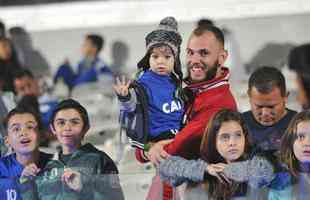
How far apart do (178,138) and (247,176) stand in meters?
0.27

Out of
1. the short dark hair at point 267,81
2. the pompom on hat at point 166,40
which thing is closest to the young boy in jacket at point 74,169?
the pompom on hat at point 166,40

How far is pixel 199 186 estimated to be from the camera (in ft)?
11.0

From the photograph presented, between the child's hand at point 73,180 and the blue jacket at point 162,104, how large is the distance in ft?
0.94

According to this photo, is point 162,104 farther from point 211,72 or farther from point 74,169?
point 74,169

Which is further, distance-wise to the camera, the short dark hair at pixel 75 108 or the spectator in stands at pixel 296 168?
the short dark hair at pixel 75 108

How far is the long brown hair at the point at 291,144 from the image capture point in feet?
10.9

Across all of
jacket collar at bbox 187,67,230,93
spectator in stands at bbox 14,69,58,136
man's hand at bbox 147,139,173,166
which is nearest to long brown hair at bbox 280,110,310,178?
jacket collar at bbox 187,67,230,93

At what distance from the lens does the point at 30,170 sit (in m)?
3.51

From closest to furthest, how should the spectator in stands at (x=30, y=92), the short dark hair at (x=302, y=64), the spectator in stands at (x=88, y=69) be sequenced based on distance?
the short dark hair at (x=302, y=64) → the spectator in stands at (x=30, y=92) → the spectator in stands at (x=88, y=69)

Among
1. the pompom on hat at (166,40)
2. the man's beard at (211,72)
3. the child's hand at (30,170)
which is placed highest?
the pompom on hat at (166,40)

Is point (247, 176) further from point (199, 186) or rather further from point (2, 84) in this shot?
point (2, 84)

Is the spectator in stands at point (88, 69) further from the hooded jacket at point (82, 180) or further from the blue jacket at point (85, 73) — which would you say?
the hooded jacket at point (82, 180)

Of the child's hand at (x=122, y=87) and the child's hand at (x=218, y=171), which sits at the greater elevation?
the child's hand at (x=122, y=87)

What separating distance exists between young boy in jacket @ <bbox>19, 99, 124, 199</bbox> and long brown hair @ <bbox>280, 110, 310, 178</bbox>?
0.56 m
